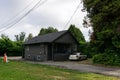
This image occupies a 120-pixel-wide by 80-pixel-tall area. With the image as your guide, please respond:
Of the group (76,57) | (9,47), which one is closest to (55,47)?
(76,57)

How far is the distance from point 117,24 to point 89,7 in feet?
14.2

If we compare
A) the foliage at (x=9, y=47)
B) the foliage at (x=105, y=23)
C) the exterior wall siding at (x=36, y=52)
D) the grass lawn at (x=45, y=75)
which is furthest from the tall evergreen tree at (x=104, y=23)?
the foliage at (x=9, y=47)

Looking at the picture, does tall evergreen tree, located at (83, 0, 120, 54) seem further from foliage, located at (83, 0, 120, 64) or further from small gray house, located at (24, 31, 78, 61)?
small gray house, located at (24, 31, 78, 61)

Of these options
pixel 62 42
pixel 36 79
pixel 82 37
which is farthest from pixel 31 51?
pixel 36 79

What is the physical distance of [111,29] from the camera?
24422 mm

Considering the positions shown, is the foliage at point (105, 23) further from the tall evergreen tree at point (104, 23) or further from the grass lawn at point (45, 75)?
the grass lawn at point (45, 75)

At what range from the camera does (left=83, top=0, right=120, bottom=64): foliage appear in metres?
24.1

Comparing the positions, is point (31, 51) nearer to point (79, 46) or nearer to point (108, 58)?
point (79, 46)

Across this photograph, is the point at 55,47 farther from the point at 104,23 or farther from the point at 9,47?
the point at 9,47

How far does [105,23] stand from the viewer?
25625 millimetres

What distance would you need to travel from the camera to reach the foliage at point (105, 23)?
948 inches

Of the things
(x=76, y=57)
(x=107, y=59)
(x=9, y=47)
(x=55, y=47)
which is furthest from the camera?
Result: (x=9, y=47)

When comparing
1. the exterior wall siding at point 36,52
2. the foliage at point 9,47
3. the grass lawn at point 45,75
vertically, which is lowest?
the grass lawn at point 45,75

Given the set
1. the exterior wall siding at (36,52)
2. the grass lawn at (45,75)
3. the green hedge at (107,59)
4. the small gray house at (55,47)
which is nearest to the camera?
the grass lawn at (45,75)
